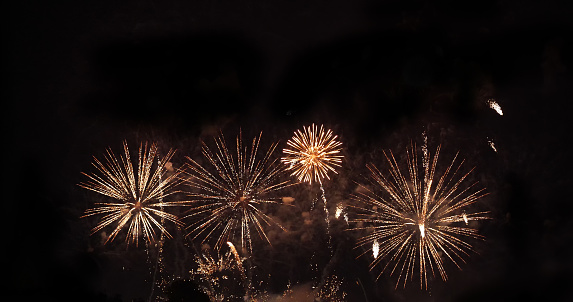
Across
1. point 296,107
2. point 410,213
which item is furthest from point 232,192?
point 410,213

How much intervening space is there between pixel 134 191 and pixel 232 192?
1.64 meters

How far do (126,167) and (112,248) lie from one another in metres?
1.51

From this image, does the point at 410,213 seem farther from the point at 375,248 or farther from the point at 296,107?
the point at 296,107

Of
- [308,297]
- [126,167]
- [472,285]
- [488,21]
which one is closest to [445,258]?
[472,285]

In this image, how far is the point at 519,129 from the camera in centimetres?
809

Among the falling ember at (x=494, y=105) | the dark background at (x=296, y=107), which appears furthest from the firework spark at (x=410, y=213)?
the falling ember at (x=494, y=105)

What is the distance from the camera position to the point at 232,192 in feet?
25.3

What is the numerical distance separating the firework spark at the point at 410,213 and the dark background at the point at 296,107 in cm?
25

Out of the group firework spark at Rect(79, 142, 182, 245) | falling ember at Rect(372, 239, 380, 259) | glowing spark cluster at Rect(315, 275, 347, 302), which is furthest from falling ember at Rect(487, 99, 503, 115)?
firework spark at Rect(79, 142, 182, 245)

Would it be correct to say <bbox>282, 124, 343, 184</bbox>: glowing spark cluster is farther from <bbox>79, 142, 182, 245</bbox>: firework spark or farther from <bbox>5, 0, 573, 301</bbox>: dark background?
<bbox>79, 142, 182, 245</bbox>: firework spark

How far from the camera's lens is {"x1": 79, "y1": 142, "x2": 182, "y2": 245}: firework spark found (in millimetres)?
7664

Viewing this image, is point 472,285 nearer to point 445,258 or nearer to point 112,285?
point 445,258

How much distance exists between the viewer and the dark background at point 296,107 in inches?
316

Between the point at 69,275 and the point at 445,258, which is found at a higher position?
the point at 69,275
